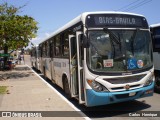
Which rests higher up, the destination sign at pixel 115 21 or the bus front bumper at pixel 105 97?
the destination sign at pixel 115 21

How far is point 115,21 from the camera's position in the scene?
835cm

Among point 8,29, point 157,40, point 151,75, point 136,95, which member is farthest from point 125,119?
point 8,29

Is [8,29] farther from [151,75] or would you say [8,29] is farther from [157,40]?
[151,75]

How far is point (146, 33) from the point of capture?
28.6 ft

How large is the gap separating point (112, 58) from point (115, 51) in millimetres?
241

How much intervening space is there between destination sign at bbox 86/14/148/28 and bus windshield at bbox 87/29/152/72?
0.24 m

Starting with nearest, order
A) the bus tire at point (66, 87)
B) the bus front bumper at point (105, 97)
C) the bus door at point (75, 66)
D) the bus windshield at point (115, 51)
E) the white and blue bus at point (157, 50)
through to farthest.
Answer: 1. the bus front bumper at point (105, 97)
2. the bus windshield at point (115, 51)
3. the bus door at point (75, 66)
4. the bus tire at point (66, 87)
5. the white and blue bus at point (157, 50)

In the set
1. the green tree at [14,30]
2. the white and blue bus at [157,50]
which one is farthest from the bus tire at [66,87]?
the green tree at [14,30]

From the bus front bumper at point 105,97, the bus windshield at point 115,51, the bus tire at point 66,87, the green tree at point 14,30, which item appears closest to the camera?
the bus front bumper at point 105,97

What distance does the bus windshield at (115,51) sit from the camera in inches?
313

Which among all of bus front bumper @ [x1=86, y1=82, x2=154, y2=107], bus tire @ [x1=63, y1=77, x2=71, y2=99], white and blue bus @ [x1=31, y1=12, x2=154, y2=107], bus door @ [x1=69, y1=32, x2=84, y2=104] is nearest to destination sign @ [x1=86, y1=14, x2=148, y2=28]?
white and blue bus @ [x1=31, y1=12, x2=154, y2=107]

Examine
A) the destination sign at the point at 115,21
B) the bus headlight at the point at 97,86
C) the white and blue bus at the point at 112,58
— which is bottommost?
the bus headlight at the point at 97,86

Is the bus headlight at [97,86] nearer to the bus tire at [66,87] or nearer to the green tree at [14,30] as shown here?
the bus tire at [66,87]

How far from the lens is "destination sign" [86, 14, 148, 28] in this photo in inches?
322
